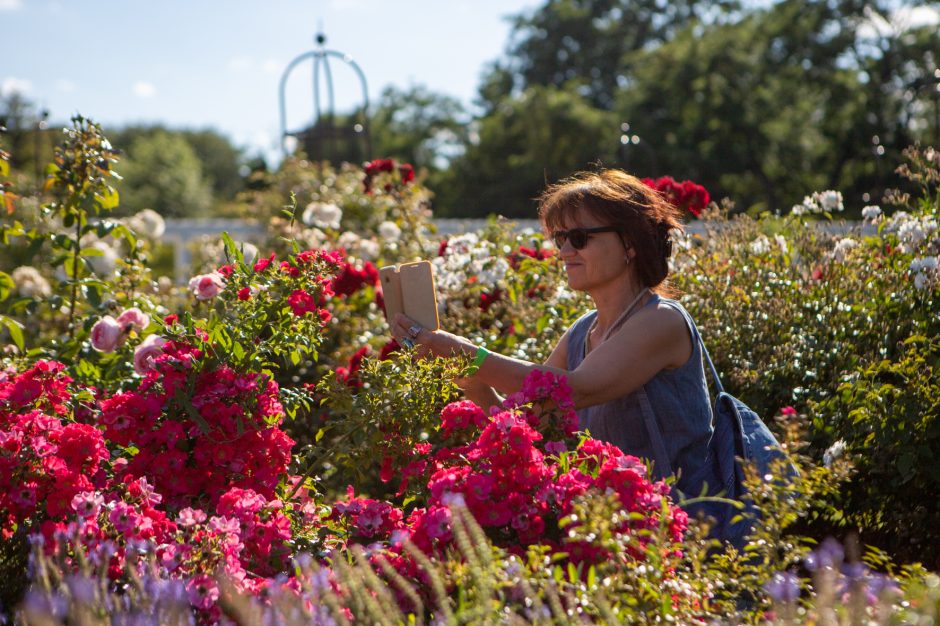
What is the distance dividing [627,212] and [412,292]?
0.62 meters

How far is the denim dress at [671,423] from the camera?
251 centimetres

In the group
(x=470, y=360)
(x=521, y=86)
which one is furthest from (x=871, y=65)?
(x=470, y=360)

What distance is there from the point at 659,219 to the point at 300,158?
26.0 feet

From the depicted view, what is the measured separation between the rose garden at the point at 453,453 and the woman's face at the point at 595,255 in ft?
1.83

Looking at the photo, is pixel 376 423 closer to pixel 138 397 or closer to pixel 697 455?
pixel 138 397

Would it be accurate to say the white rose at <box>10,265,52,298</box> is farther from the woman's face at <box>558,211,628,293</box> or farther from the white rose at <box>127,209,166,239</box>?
the woman's face at <box>558,211,628,293</box>

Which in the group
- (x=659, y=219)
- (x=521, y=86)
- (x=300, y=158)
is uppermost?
(x=521, y=86)

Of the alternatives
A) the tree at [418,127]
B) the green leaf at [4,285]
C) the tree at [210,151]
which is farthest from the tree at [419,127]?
the green leaf at [4,285]

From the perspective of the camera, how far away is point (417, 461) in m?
2.25

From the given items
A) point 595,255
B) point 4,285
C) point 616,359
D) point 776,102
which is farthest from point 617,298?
point 776,102

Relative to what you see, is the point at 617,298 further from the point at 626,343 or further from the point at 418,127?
the point at 418,127

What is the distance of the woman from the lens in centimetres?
252

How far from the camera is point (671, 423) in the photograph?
2.55 meters

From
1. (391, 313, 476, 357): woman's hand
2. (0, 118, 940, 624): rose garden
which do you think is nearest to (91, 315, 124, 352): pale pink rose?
(0, 118, 940, 624): rose garden
